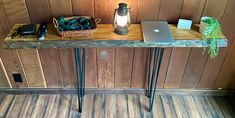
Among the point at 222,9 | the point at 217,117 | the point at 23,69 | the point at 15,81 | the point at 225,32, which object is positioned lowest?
the point at 217,117

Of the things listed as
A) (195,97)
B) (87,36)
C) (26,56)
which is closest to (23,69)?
(26,56)

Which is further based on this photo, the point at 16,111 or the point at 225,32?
the point at 16,111

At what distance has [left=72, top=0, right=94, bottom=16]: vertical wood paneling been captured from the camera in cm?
157

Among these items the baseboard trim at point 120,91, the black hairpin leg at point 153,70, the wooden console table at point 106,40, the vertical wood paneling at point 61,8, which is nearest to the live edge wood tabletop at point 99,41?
the wooden console table at point 106,40

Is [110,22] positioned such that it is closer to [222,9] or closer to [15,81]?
[222,9]

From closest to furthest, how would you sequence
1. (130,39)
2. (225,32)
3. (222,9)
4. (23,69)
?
(130,39)
(222,9)
(225,32)
(23,69)

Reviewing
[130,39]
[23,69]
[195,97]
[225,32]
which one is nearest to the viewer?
[130,39]

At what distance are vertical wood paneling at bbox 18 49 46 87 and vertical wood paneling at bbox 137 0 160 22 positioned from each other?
0.89 metres

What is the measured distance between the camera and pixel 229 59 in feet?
6.24

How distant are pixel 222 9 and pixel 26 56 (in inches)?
61.1

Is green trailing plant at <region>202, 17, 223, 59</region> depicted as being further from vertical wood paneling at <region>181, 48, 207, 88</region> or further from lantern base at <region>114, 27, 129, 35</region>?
lantern base at <region>114, 27, 129, 35</region>

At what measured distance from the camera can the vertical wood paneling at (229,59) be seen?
5.38 ft

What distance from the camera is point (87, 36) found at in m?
1.49

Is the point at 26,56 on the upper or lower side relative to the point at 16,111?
upper
